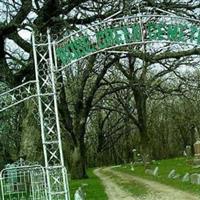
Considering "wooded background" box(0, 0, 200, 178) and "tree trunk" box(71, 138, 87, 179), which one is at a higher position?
"wooded background" box(0, 0, 200, 178)

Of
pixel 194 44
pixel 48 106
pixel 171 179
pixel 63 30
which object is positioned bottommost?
pixel 171 179

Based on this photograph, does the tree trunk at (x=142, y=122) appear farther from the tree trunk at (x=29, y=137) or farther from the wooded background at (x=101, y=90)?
the tree trunk at (x=29, y=137)

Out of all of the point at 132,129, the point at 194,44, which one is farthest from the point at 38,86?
the point at 132,129

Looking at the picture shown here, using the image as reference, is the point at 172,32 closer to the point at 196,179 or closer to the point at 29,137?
the point at 29,137

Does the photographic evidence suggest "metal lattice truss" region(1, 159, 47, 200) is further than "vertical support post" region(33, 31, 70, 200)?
Yes

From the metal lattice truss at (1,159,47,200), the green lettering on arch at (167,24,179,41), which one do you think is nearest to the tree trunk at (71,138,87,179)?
the metal lattice truss at (1,159,47,200)

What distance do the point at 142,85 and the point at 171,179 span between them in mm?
7938

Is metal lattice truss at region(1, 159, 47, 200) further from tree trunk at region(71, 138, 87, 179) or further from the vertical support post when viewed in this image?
tree trunk at region(71, 138, 87, 179)

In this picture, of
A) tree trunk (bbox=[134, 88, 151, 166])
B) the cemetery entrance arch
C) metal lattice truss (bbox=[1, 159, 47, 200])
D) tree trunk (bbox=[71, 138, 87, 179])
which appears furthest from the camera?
tree trunk (bbox=[134, 88, 151, 166])

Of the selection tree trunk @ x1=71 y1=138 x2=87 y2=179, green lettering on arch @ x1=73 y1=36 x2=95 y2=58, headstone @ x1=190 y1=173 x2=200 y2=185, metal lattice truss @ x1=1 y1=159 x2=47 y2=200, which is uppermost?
green lettering on arch @ x1=73 y1=36 x2=95 y2=58

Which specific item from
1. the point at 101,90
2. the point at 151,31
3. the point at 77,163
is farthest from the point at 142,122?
the point at 151,31

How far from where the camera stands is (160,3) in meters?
17.0

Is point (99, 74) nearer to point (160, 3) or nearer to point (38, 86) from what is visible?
point (160, 3)

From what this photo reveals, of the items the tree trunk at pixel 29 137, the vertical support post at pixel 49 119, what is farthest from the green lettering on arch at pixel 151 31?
the tree trunk at pixel 29 137
